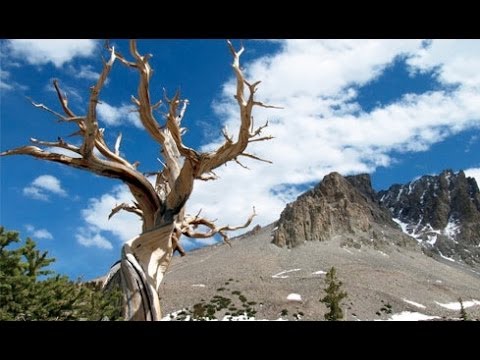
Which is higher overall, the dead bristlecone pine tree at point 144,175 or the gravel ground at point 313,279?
the gravel ground at point 313,279

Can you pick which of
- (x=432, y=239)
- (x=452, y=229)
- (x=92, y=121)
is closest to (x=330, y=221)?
(x=432, y=239)

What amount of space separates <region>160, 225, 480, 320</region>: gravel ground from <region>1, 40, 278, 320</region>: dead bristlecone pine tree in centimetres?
5358

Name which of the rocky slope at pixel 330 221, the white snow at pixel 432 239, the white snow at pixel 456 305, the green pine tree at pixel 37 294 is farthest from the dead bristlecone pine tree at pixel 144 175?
the white snow at pixel 432 239

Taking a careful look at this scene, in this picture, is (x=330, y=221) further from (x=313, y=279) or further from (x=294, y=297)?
(x=294, y=297)

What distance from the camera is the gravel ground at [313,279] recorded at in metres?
73.8

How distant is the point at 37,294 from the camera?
1207 centimetres

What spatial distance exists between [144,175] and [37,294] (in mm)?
5448

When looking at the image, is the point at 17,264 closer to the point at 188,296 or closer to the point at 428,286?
the point at 188,296

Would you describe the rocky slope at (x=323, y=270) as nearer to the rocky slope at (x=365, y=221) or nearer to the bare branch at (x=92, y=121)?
the rocky slope at (x=365, y=221)

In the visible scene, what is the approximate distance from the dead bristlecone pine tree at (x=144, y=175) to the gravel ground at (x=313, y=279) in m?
53.6

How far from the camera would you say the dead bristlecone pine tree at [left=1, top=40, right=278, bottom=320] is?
23.5 ft

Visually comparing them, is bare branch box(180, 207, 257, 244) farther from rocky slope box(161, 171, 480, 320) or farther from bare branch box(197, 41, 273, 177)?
rocky slope box(161, 171, 480, 320)
